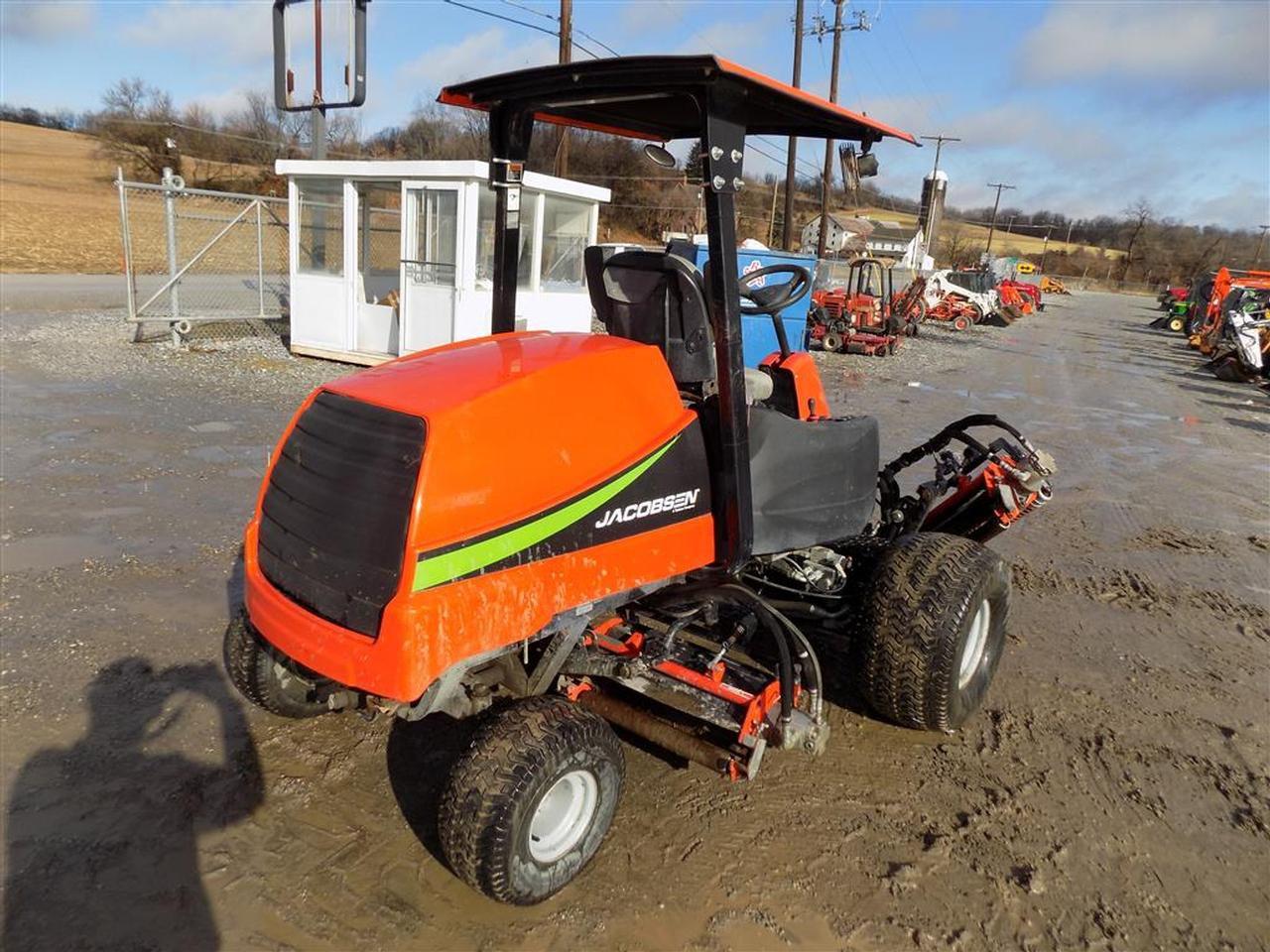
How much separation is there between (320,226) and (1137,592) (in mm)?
10894

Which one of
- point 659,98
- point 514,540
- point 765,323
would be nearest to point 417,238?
point 765,323

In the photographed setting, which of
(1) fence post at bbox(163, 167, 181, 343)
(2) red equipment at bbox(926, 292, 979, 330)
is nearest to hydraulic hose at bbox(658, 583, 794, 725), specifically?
(1) fence post at bbox(163, 167, 181, 343)

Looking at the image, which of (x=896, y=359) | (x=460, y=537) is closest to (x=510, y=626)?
(x=460, y=537)

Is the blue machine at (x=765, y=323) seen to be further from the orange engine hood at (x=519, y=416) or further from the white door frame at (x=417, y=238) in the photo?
the orange engine hood at (x=519, y=416)

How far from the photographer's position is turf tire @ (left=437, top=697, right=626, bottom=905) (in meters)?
2.38

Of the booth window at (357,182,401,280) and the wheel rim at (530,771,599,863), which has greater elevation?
the booth window at (357,182,401,280)

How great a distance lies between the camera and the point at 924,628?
3316 millimetres

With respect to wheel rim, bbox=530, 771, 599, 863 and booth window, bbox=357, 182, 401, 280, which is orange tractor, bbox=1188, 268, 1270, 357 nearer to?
booth window, bbox=357, 182, 401, 280

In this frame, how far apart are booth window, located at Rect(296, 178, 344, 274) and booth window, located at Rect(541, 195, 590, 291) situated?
279cm

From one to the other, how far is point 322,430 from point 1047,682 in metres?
3.61

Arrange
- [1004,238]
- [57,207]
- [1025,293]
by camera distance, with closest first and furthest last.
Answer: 1. [57,207]
2. [1025,293]
3. [1004,238]

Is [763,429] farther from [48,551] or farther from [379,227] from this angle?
[379,227]

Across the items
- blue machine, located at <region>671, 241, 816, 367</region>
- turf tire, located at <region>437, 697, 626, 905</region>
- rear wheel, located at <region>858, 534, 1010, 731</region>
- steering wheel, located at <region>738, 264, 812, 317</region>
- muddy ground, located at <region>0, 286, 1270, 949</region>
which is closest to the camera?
turf tire, located at <region>437, 697, 626, 905</region>

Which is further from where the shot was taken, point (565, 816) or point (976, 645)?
point (976, 645)
